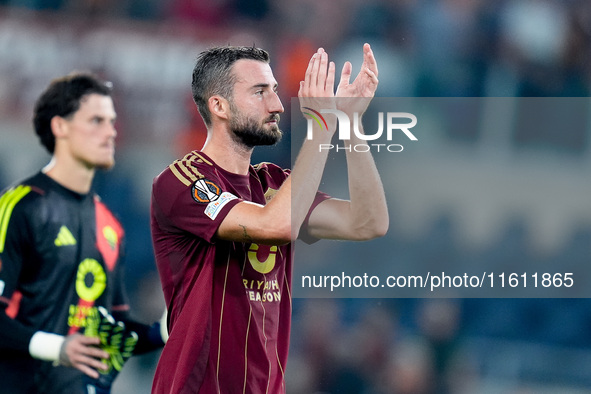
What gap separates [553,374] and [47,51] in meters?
4.16

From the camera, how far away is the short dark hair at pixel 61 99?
14.8 feet

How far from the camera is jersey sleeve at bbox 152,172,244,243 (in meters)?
2.36

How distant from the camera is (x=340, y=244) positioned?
476 cm

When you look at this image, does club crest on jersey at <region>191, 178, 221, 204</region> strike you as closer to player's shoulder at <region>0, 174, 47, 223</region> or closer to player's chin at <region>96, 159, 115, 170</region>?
player's shoulder at <region>0, 174, 47, 223</region>

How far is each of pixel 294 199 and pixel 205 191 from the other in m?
0.30

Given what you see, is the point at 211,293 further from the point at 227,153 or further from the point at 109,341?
the point at 109,341

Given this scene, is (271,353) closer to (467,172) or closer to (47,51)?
(467,172)

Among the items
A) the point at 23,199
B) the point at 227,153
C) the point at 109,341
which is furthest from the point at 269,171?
the point at 23,199

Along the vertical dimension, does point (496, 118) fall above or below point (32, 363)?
above

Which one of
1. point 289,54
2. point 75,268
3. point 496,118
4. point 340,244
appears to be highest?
point 289,54

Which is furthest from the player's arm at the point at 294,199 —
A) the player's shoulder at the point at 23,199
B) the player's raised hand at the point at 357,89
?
the player's shoulder at the point at 23,199

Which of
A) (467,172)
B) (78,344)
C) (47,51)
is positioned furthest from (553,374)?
(47,51)

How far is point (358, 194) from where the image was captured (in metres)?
2.62

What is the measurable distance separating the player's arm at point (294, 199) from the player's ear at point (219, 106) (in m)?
0.30
